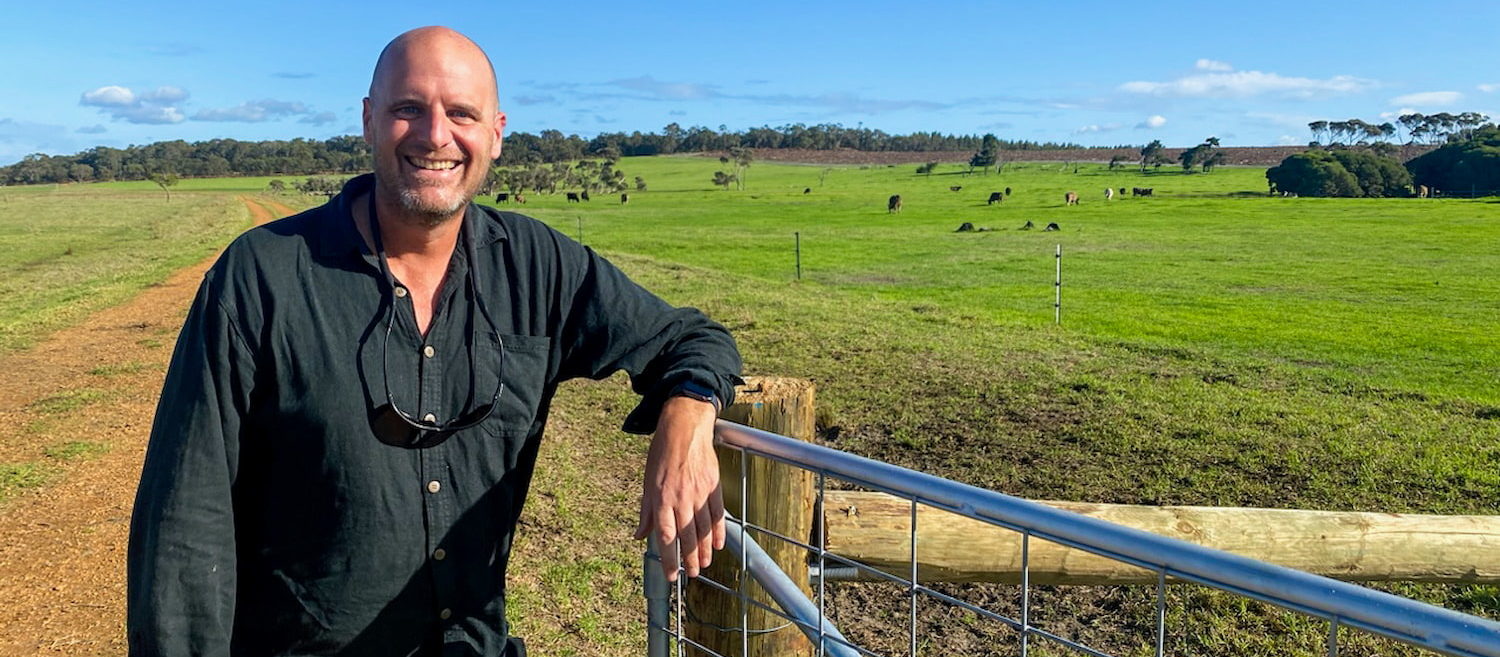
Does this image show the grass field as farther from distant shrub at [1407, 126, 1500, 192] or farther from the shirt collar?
distant shrub at [1407, 126, 1500, 192]

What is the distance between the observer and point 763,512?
2951mm

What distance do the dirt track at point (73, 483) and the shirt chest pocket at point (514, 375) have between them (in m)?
3.46

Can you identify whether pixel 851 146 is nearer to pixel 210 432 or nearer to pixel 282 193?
pixel 282 193

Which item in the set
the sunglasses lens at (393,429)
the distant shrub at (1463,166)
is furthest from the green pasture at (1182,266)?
the distant shrub at (1463,166)

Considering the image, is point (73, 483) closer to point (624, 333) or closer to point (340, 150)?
point (624, 333)

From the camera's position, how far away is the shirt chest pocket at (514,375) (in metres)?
2.40

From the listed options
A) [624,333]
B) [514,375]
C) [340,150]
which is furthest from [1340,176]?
[340,150]

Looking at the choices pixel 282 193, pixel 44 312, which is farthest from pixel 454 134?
pixel 282 193

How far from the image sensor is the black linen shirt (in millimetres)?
2059

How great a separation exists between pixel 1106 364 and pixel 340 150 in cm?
15693

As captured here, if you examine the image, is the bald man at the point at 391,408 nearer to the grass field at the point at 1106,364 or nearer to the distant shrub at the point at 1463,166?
the grass field at the point at 1106,364

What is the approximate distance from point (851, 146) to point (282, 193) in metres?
101

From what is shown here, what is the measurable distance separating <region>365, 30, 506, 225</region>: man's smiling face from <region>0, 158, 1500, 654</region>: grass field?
139 inches

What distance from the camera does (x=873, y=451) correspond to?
9.08 metres
